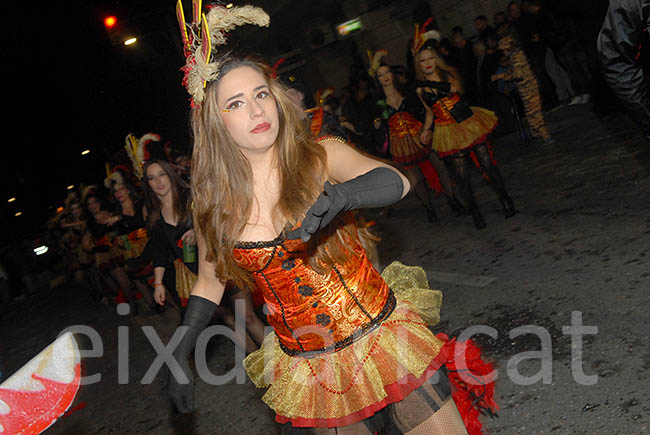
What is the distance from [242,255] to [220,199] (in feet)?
0.98

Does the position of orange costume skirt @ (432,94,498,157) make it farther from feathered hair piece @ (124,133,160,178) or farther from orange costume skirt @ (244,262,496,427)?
orange costume skirt @ (244,262,496,427)

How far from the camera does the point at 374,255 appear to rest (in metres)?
2.83

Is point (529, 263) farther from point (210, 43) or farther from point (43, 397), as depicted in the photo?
point (43, 397)

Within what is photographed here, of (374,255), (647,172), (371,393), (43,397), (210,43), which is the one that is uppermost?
(210,43)

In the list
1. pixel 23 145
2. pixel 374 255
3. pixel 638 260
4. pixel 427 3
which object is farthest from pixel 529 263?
pixel 23 145

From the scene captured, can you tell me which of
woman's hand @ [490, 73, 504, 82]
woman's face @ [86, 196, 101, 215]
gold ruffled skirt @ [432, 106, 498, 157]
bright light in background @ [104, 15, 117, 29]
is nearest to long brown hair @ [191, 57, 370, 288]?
gold ruffled skirt @ [432, 106, 498, 157]

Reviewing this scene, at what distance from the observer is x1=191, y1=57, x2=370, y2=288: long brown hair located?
250cm

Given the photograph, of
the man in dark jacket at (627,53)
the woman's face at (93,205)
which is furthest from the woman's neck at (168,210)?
the woman's face at (93,205)

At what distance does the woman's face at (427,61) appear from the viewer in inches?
278

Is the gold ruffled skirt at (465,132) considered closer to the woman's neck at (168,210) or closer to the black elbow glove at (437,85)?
the black elbow glove at (437,85)

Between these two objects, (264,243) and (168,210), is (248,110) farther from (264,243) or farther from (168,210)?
(168,210)

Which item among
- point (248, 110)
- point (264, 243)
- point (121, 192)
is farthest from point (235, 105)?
point (121, 192)

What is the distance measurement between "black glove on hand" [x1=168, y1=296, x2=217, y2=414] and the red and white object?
59cm

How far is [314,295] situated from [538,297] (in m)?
3.07
